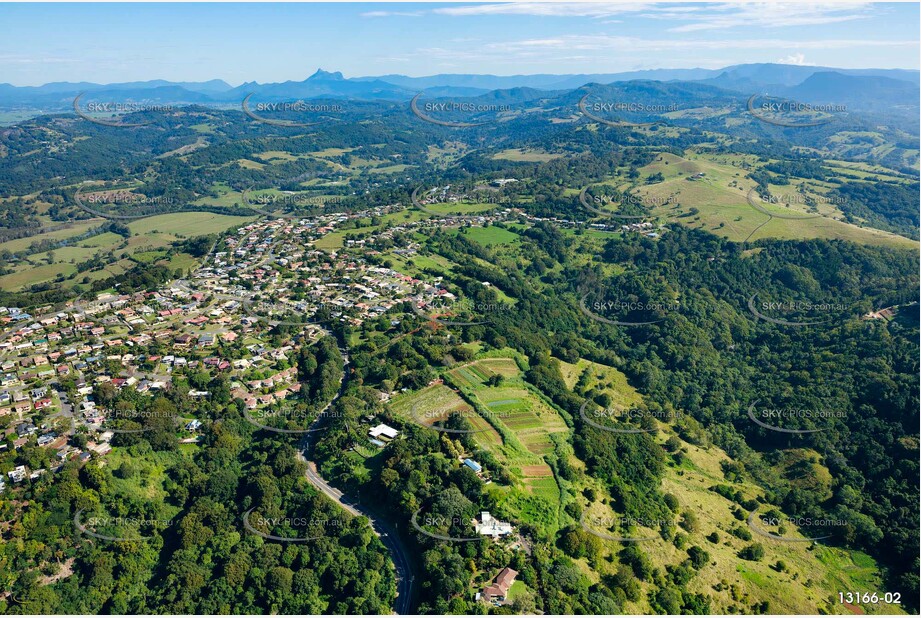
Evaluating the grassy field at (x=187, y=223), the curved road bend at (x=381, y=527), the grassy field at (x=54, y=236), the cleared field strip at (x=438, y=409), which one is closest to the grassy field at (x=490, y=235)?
the cleared field strip at (x=438, y=409)

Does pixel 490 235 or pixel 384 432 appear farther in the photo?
pixel 490 235

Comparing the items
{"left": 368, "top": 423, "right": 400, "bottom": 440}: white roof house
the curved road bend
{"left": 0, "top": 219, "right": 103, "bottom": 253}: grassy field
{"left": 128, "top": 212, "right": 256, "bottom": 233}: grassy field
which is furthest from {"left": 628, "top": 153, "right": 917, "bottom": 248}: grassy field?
{"left": 0, "top": 219, "right": 103, "bottom": 253}: grassy field

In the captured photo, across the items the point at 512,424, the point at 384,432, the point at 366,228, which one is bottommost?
the point at 512,424

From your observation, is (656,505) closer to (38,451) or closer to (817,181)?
(38,451)

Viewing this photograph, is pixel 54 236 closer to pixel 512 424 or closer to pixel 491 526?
pixel 512 424

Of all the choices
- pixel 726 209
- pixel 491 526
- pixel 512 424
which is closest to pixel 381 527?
pixel 491 526

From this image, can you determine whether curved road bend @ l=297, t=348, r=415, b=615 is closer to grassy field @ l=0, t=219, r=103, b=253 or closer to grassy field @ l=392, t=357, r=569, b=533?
grassy field @ l=392, t=357, r=569, b=533

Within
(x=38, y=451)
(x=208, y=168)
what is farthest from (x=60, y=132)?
(x=38, y=451)

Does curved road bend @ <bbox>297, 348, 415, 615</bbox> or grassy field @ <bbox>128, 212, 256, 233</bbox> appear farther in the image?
grassy field @ <bbox>128, 212, 256, 233</bbox>

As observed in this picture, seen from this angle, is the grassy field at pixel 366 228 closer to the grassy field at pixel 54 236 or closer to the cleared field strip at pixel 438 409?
the cleared field strip at pixel 438 409
